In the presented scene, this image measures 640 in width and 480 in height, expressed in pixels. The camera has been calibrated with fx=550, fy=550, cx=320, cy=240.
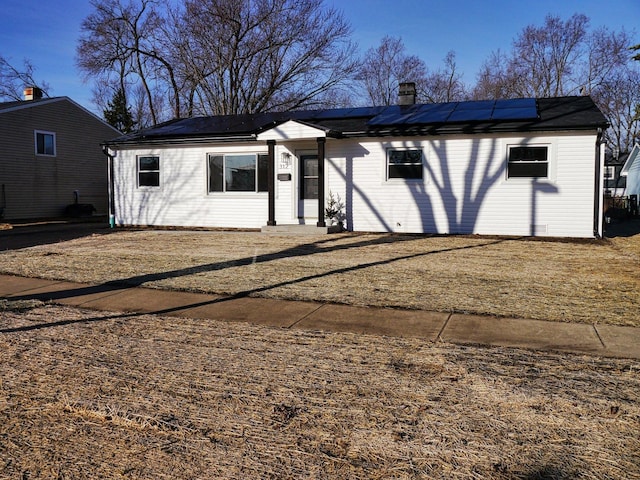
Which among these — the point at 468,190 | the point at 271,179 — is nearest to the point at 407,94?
the point at 468,190

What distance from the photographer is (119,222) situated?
1841cm

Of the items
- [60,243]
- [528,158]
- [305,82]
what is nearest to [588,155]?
[528,158]

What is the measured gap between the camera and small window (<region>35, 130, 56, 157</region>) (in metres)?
23.8

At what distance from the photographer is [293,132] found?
48.6 feet

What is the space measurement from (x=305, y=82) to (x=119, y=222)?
17.1 meters

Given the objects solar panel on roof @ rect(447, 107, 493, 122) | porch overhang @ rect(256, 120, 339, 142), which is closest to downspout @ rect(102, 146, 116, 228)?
porch overhang @ rect(256, 120, 339, 142)

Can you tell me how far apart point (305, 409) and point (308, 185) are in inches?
503

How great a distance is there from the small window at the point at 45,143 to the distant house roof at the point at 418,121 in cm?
784

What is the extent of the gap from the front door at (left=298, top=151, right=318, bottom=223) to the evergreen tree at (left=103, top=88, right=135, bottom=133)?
28572mm

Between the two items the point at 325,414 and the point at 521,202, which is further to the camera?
the point at 521,202

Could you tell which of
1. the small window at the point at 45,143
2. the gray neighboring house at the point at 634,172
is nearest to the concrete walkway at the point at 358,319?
the small window at the point at 45,143

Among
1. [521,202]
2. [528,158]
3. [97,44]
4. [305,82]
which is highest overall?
[97,44]

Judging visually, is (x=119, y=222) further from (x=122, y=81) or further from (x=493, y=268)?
(x=122, y=81)

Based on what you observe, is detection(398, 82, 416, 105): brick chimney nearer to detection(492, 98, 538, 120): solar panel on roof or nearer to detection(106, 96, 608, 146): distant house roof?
detection(106, 96, 608, 146): distant house roof
